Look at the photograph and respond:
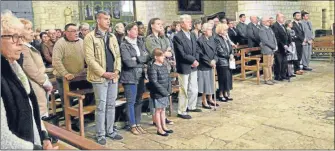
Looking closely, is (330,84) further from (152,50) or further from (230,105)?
(152,50)

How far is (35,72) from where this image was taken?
317 centimetres

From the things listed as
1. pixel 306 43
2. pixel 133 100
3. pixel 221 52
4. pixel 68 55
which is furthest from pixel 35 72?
pixel 306 43

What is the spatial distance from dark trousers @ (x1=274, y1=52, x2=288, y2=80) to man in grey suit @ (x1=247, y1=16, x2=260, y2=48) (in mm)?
595

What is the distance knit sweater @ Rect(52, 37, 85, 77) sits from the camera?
13.2 ft

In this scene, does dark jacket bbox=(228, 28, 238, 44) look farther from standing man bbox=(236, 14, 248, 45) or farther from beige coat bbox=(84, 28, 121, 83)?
beige coat bbox=(84, 28, 121, 83)

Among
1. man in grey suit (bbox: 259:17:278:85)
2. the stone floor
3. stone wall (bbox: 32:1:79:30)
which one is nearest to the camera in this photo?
the stone floor

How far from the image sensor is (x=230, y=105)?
541cm

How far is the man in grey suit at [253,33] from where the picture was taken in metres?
7.50

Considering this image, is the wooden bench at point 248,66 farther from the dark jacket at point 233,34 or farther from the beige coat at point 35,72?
the beige coat at point 35,72

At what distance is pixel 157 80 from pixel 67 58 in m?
1.05

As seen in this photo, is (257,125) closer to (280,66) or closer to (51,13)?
(280,66)

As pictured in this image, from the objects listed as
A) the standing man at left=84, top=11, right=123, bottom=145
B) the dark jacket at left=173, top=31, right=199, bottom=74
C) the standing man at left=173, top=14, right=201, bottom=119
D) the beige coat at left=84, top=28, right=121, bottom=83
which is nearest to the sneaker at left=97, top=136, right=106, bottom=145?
the standing man at left=84, top=11, right=123, bottom=145

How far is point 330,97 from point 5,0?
7322mm

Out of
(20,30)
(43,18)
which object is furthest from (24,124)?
(43,18)
